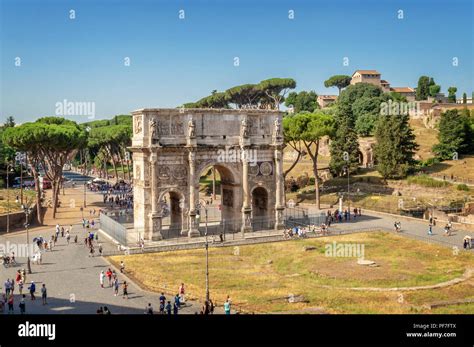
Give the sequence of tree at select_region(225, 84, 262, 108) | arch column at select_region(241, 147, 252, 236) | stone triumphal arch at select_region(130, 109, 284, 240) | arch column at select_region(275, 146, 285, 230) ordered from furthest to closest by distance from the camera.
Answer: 1. tree at select_region(225, 84, 262, 108)
2. arch column at select_region(275, 146, 285, 230)
3. arch column at select_region(241, 147, 252, 236)
4. stone triumphal arch at select_region(130, 109, 284, 240)

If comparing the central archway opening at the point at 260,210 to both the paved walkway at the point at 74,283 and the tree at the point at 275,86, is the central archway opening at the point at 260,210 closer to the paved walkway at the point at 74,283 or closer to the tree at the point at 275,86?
the paved walkway at the point at 74,283

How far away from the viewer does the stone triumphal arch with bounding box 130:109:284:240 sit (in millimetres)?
46438

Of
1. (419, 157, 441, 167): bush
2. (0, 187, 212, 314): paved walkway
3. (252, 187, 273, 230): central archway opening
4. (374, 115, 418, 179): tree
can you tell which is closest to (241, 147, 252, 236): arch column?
(252, 187, 273, 230): central archway opening

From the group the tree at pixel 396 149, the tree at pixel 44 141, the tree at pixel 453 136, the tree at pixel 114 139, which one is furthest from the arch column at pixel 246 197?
the tree at pixel 114 139

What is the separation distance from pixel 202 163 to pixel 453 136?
164 feet

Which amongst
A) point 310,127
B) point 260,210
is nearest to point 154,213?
point 260,210

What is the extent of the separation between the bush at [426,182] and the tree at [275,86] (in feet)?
181

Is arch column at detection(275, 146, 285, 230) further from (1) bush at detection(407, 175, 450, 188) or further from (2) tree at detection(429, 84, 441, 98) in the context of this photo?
(2) tree at detection(429, 84, 441, 98)

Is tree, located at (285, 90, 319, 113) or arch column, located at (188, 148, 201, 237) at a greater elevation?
tree, located at (285, 90, 319, 113)

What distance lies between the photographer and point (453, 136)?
8088 cm

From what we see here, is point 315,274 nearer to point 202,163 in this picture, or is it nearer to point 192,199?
point 192,199

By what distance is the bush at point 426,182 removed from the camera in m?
67.7

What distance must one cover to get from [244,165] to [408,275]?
67.0 feet

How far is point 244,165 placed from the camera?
49844mm
